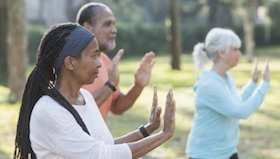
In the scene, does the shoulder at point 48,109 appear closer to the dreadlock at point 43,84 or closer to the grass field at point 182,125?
the dreadlock at point 43,84

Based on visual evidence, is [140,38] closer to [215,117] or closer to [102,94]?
[215,117]

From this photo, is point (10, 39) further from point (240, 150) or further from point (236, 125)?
point (236, 125)

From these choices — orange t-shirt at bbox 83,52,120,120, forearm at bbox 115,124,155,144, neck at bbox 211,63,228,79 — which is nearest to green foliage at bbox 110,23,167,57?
neck at bbox 211,63,228,79

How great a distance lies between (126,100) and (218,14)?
90.6 feet

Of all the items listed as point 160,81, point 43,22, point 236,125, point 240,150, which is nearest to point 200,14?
point 43,22

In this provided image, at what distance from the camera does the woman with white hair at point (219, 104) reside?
534 cm

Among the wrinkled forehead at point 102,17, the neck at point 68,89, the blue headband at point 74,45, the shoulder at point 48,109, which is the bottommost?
the shoulder at point 48,109

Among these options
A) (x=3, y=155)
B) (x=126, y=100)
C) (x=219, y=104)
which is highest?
(x=126, y=100)

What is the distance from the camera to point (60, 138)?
3.06 metres

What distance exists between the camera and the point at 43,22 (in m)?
54.9

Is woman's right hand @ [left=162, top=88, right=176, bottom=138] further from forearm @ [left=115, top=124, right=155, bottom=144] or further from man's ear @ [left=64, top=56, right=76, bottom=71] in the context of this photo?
man's ear @ [left=64, top=56, right=76, bottom=71]

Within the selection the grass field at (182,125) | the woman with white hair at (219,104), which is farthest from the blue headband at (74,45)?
the grass field at (182,125)

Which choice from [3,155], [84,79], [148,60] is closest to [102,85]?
[148,60]

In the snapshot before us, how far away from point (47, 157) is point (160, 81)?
57.8 ft
